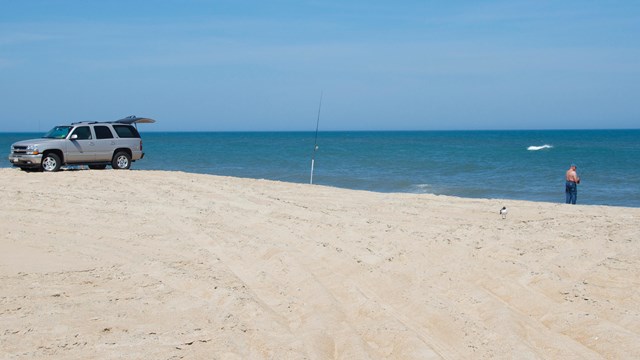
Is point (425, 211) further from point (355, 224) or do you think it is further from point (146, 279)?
point (146, 279)

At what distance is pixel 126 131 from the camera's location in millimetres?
22438

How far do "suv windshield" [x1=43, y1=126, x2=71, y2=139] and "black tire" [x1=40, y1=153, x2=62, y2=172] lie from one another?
67 cm

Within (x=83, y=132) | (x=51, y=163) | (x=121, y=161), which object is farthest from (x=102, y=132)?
(x=51, y=163)

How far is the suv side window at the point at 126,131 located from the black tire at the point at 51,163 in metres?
2.18

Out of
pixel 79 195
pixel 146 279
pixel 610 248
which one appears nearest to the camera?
pixel 146 279

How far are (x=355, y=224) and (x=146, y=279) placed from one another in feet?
16.3

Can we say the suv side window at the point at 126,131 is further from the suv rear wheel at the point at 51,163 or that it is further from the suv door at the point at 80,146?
the suv rear wheel at the point at 51,163

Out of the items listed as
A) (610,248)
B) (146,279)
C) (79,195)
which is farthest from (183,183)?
(610,248)

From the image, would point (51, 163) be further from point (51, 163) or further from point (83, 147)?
point (83, 147)

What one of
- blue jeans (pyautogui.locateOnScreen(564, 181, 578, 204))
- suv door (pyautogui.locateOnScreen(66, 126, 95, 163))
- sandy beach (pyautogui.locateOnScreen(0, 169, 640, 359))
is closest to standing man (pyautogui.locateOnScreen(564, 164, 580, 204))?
blue jeans (pyautogui.locateOnScreen(564, 181, 578, 204))

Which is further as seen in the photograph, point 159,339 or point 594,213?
point 594,213

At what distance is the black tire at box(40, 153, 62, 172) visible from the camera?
67.7ft

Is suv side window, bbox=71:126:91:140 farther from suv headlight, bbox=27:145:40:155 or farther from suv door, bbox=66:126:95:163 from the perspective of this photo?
suv headlight, bbox=27:145:40:155

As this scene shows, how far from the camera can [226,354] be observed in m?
6.59
